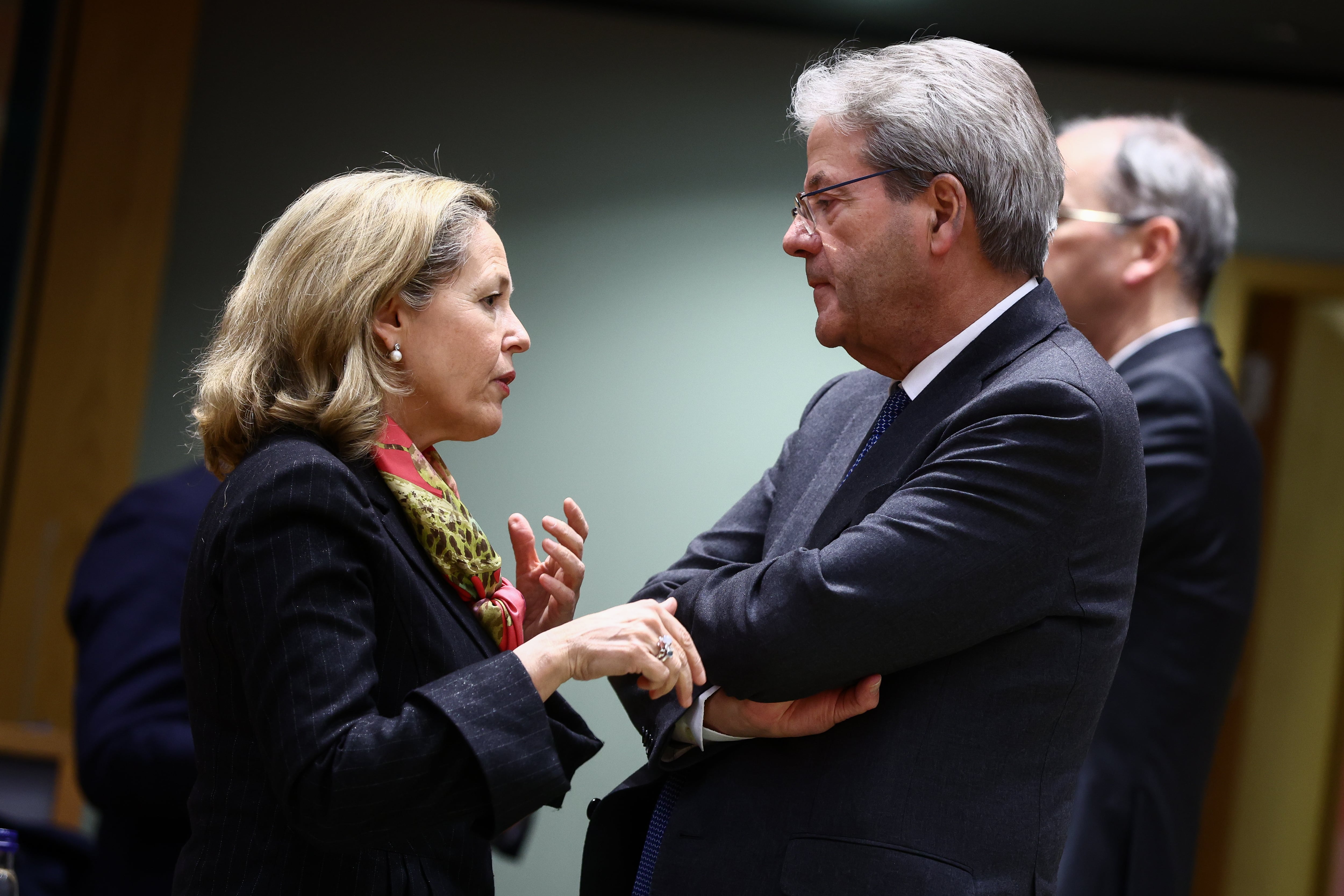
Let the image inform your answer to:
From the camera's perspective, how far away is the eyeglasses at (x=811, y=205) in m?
1.69

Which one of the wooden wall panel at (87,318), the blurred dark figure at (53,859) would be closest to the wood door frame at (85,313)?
the wooden wall panel at (87,318)

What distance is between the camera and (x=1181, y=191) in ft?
9.38

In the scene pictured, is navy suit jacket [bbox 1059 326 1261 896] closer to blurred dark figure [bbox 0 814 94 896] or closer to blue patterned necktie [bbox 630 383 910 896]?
blue patterned necktie [bbox 630 383 910 896]

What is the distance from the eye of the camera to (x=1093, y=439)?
149cm

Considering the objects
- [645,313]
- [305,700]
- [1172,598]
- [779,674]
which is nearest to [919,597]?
[779,674]

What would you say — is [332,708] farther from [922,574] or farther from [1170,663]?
[1170,663]

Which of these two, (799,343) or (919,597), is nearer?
(919,597)

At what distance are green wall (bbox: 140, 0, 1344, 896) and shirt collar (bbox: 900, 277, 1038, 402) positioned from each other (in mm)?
1071

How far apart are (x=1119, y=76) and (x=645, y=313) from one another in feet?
5.89

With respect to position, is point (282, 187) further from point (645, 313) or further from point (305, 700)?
point (305, 700)

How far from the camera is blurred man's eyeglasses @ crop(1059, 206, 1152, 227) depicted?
2.84 metres

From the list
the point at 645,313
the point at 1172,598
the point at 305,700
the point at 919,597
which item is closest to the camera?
the point at 305,700

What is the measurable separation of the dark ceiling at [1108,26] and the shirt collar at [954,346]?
6.71 feet

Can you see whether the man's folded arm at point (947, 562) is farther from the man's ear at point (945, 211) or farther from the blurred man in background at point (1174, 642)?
the blurred man in background at point (1174, 642)
